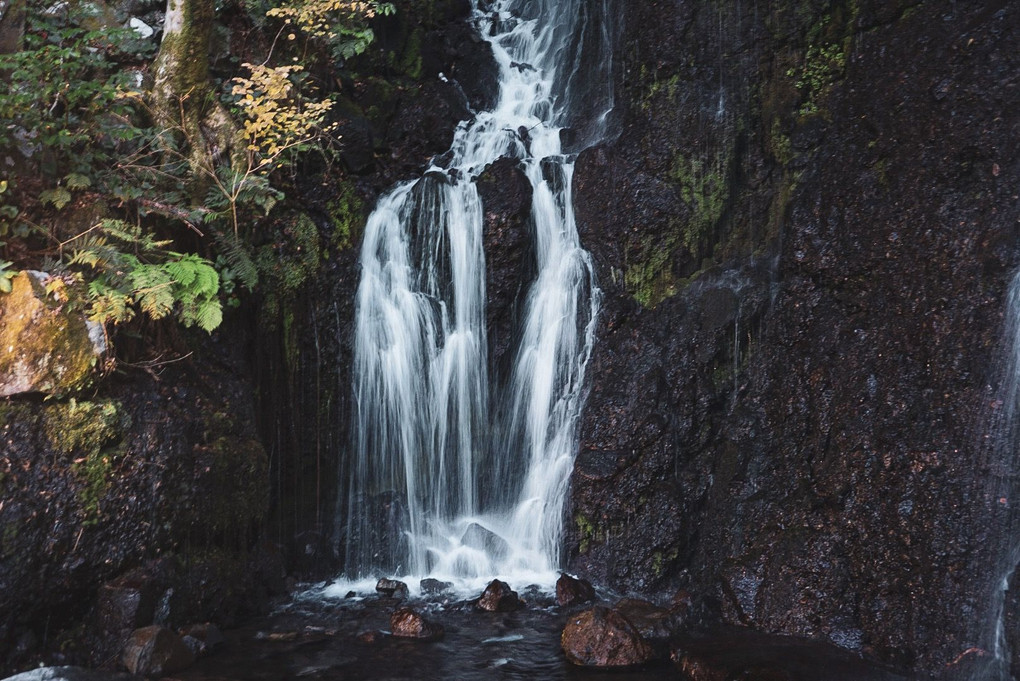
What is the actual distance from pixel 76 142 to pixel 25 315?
2.05 meters

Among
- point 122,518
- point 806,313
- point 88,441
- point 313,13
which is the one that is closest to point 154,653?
point 122,518

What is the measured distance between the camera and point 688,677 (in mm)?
5715

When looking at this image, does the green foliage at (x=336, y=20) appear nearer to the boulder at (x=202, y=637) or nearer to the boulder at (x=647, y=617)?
the boulder at (x=202, y=637)

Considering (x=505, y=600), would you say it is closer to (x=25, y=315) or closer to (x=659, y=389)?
(x=659, y=389)

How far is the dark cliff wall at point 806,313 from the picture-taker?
20.5 ft

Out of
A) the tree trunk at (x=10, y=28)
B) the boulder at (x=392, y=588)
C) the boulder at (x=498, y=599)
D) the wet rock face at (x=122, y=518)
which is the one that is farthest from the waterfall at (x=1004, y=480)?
the tree trunk at (x=10, y=28)

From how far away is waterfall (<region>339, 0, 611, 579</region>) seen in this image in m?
8.48

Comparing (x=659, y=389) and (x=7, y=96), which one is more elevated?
(x=7, y=96)

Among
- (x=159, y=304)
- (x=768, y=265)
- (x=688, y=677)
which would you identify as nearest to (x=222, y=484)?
(x=159, y=304)

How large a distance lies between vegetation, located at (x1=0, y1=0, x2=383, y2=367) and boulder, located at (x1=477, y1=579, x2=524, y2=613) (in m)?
3.48

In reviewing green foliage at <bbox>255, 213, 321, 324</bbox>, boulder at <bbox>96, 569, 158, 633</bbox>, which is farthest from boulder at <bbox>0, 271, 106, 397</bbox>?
green foliage at <bbox>255, 213, 321, 324</bbox>

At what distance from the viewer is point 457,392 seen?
29.6 feet

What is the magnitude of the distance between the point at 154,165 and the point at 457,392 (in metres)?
3.96

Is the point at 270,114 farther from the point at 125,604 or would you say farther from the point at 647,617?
the point at 647,617
